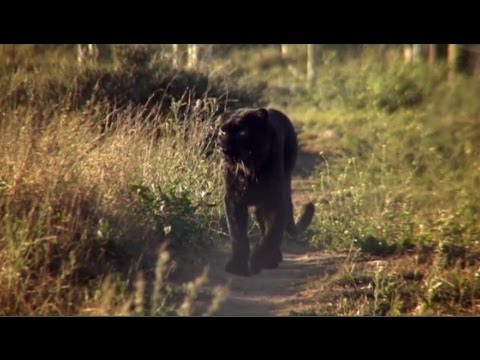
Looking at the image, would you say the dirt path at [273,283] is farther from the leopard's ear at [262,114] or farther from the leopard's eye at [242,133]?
the leopard's ear at [262,114]

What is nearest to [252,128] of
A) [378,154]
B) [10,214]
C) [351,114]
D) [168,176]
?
[168,176]

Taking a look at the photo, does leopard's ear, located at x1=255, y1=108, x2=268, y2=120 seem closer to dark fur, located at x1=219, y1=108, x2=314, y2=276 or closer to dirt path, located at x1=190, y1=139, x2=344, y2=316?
dark fur, located at x1=219, y1=108, x2=314, y2=276

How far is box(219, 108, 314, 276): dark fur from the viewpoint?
8.74 meters

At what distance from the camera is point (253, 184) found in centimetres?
896

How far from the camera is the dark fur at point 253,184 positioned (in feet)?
28.7

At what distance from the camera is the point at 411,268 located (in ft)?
26.9

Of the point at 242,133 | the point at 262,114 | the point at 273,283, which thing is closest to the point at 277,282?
the point at 273,283

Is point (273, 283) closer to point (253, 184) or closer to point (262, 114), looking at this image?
point (253, 184)

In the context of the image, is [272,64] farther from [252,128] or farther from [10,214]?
[10,214]

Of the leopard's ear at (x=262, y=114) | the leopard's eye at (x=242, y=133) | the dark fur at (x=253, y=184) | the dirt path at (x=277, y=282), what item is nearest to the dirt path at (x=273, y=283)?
the dirt path at (x=277, y=282)

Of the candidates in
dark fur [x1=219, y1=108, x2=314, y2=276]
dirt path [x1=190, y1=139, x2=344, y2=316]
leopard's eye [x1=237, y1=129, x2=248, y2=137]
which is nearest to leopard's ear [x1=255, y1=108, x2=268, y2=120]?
dark fur [x1=219, y1=108, x2=314, y2=276]

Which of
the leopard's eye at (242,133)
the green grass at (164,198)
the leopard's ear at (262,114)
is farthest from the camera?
the leopard's ear at (262,114)

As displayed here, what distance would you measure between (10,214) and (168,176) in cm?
240
